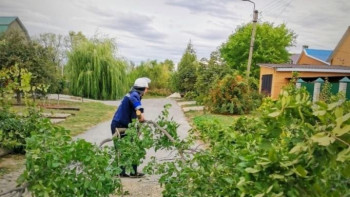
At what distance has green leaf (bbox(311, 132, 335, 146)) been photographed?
1.17 m

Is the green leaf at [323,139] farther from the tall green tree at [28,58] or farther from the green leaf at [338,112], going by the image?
the tall green tree at [28,58]

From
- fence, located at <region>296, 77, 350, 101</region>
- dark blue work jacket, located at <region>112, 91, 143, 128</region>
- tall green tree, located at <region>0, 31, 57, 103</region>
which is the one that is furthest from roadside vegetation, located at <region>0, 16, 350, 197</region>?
fence, located at <region>296, 77, 350, 101</region>

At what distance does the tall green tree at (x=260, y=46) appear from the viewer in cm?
3834

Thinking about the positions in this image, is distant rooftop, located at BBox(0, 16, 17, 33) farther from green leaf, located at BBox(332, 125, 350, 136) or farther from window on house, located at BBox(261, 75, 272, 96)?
green leaf, located at BBox(332, 125, 350, 136)

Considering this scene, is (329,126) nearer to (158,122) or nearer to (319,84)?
(158,122)

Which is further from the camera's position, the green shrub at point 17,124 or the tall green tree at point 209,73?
the tall green tree at point 209,73

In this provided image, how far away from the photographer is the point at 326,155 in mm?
1262

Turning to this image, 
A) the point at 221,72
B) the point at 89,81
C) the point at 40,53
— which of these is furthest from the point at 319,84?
the point at 89,81

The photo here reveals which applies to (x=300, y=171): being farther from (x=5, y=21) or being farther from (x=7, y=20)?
Result: (x=7, y=20)

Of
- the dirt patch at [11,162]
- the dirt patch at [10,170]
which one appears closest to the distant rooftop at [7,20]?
the dirt patch at [11,162]

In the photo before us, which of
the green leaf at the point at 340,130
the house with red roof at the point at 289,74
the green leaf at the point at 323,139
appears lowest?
the green leaf at the point at 323,139

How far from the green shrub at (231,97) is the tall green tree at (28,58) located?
9.03 meters

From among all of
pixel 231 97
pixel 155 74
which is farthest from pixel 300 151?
pixel 155 74

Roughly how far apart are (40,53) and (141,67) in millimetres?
22880
